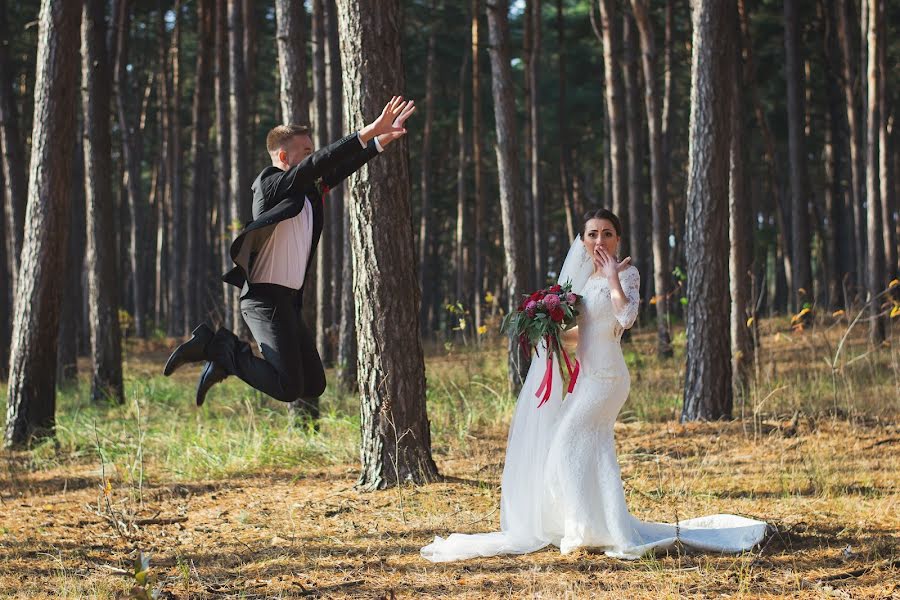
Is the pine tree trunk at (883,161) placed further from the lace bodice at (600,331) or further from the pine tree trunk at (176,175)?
the pine tree trunk at (176,175)

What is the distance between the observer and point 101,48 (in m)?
14.4

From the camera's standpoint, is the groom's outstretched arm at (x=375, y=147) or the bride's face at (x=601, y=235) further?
the bride's face at (x=601, y=235)

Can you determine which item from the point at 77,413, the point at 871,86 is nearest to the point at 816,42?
the point at 871,86

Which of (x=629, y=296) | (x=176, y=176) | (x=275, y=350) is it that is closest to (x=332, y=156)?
(x=275, y=350)

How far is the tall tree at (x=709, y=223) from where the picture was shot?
1021 centimetres

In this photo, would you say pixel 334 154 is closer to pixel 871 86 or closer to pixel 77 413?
pixel 77 413

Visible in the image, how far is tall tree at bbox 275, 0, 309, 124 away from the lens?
10828mm

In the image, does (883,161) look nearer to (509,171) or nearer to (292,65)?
(509,171)

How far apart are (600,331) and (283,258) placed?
2017 mm

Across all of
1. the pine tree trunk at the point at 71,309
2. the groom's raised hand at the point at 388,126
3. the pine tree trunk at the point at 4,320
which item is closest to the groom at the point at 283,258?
the groom's raised hand at the point at 388,126

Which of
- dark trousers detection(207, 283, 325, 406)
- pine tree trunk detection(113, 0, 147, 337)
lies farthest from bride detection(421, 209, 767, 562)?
pine tree trunk detection(113, 0, 147, 337)

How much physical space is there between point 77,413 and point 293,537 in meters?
7.16

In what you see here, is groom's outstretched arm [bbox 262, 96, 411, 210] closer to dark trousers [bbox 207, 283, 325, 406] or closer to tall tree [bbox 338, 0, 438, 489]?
dark trousers [bbox 207, 283, 325, 406]

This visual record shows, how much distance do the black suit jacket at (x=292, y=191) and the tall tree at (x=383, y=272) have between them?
157 centimetres
